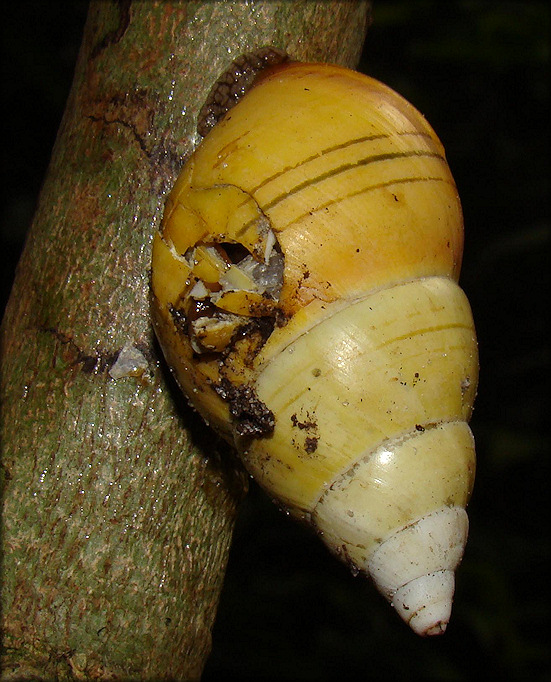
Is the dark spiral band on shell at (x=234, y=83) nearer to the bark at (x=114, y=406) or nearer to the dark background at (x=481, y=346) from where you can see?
the bark at (x=114, y=406)

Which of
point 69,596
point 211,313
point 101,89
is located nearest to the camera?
point 211,313

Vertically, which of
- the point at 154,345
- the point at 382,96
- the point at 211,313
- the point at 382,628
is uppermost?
the point at 382,96

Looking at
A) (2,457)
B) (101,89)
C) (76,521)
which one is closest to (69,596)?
(76,521)

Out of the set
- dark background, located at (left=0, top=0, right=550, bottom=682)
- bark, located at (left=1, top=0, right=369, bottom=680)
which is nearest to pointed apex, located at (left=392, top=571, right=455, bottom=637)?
bark, located at (left=1, top=0, right=369, bottom=680)

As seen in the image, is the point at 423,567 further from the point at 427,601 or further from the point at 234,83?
the point at 234,83

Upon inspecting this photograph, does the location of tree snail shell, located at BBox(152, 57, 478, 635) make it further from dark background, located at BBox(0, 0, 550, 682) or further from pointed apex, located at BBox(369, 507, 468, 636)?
dark background, located at BBox(0, 0, 550, 682)

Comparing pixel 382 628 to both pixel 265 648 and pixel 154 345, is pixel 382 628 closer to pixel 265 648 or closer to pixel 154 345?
pixel 265 648

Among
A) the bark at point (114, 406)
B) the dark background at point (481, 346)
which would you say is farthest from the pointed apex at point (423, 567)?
the dark background at point (481, 346)

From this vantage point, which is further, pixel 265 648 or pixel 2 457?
pixel 265 648
